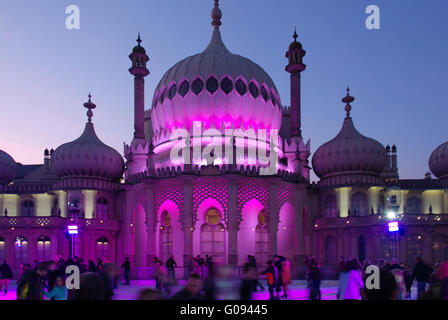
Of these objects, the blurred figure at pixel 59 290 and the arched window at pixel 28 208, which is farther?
Result: the arched window at pixel 28 208

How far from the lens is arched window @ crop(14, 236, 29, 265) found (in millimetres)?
37094

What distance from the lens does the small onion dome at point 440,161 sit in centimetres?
3972

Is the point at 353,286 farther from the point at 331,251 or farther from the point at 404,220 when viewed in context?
the point at 331,251

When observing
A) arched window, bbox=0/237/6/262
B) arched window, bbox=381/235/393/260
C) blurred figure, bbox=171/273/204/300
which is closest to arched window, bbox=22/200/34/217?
arched window, bbox=0/237/6/262

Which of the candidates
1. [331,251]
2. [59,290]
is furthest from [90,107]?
[59,290]

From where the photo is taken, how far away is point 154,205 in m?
32.9

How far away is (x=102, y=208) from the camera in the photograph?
39.6 meters

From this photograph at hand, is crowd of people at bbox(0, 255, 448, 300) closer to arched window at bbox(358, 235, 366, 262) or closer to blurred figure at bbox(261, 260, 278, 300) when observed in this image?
blurred figure at bbox(261, 260, 278, 300)

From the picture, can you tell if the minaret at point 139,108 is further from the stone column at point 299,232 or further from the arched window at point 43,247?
the stone column at point 299,232

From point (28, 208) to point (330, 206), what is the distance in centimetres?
2240

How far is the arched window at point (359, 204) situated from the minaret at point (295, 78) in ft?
19.5

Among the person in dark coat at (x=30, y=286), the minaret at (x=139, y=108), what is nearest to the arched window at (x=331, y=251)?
the minaret at (x=139, y=108)
